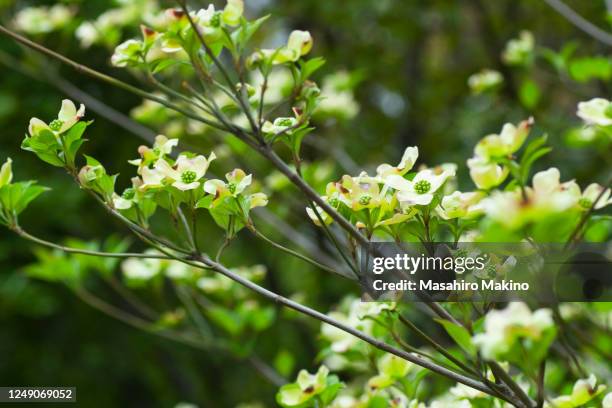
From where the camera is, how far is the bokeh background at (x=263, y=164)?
7.37 feet

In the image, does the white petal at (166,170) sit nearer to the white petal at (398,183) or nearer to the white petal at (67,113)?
the white petal at (67,113)

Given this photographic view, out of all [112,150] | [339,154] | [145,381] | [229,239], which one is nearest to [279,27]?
[112,150]

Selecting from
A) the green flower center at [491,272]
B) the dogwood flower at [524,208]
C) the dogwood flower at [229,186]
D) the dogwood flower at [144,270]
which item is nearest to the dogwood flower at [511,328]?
the dogwood flower at [524,208]

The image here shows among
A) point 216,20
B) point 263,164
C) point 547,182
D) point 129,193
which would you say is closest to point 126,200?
point 129,193

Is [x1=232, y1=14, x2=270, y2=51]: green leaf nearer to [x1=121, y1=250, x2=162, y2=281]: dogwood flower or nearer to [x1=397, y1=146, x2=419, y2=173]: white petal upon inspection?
[x1=397, y1=146, x2=419, y2=173]: white petal

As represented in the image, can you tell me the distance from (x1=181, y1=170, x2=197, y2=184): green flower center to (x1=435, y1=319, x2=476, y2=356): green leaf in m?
0.29

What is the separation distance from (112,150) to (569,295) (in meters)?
1.63

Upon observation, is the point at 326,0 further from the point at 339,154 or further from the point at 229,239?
the point at 229,239

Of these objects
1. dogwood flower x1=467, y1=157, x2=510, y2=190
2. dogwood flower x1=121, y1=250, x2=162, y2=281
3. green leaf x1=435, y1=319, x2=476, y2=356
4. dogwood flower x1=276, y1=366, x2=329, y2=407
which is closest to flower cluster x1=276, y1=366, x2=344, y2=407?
dogwood flower x1=276, y1=366, x2=329, y2=407

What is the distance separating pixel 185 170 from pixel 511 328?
369mm

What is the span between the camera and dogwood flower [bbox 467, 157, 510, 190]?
2.03 ft

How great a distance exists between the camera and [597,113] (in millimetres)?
747

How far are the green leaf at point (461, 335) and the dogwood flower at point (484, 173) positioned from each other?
0.42 feet

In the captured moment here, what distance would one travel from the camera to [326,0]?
8.55 ft
